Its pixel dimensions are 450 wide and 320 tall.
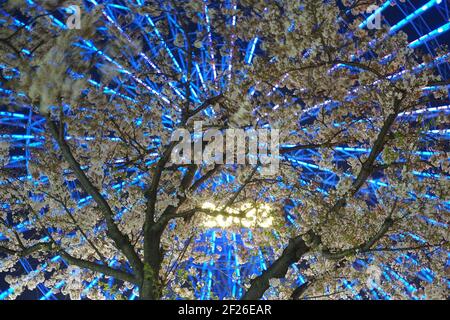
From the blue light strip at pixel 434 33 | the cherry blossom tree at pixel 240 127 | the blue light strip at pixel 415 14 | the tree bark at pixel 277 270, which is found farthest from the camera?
the blue light strip at pixel 434 33

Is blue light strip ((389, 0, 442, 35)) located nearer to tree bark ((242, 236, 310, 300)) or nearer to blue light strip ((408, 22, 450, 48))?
blue light strip ((408, 22, 450, 48))

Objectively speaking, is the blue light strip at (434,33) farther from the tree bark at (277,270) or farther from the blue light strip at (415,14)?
the tree bark at (277,270)

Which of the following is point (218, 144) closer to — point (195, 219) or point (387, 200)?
point (195, 219)

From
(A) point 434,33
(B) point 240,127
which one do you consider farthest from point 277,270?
(A) point 434,33

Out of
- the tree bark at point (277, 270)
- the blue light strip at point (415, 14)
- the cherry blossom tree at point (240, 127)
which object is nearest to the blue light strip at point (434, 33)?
the blue light strip at point (415, 14)

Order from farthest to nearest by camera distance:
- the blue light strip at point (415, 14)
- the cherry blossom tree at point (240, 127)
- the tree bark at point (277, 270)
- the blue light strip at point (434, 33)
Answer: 1. the blue light strip at point (434, 33)
2. the blue light strip at point (415, 14)
3. the tree bark at point (277, 270)
4. the cherry blossom tree at point (240, 127)

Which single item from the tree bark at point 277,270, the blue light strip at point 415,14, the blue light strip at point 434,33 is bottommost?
the tree bark at point 277,270

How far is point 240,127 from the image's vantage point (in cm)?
762

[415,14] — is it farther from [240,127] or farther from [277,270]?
[277,270]

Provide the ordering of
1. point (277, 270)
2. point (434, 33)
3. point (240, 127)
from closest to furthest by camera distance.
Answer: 1. point (277, 270)
2. point (240, 127)
3. point (434, 33)

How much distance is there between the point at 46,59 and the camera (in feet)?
15.4

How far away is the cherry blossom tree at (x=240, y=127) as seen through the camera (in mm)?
5703

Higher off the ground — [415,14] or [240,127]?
[415,14]
